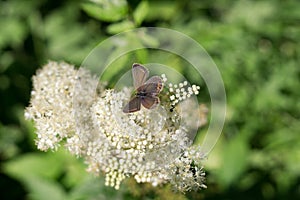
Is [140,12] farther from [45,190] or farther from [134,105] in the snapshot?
[45,190]

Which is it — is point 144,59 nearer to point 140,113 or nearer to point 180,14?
point 140,113

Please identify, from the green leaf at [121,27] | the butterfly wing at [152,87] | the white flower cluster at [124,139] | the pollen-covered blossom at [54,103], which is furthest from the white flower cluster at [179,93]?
the green leaf at [121,27]

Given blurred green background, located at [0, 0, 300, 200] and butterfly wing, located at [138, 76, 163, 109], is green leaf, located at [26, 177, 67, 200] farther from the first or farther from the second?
butterfly wing, located at [138, 76, 163, 109]

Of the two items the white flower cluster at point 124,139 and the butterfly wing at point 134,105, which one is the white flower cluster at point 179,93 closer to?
the white flower cluster at point 124,139

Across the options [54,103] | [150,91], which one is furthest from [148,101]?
[54,103]

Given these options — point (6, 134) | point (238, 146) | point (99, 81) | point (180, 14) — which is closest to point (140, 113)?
point (99, 81)

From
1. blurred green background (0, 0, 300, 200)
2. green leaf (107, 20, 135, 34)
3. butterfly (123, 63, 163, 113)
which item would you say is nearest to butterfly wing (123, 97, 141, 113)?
butterfly (123, 63, 163, 113)
